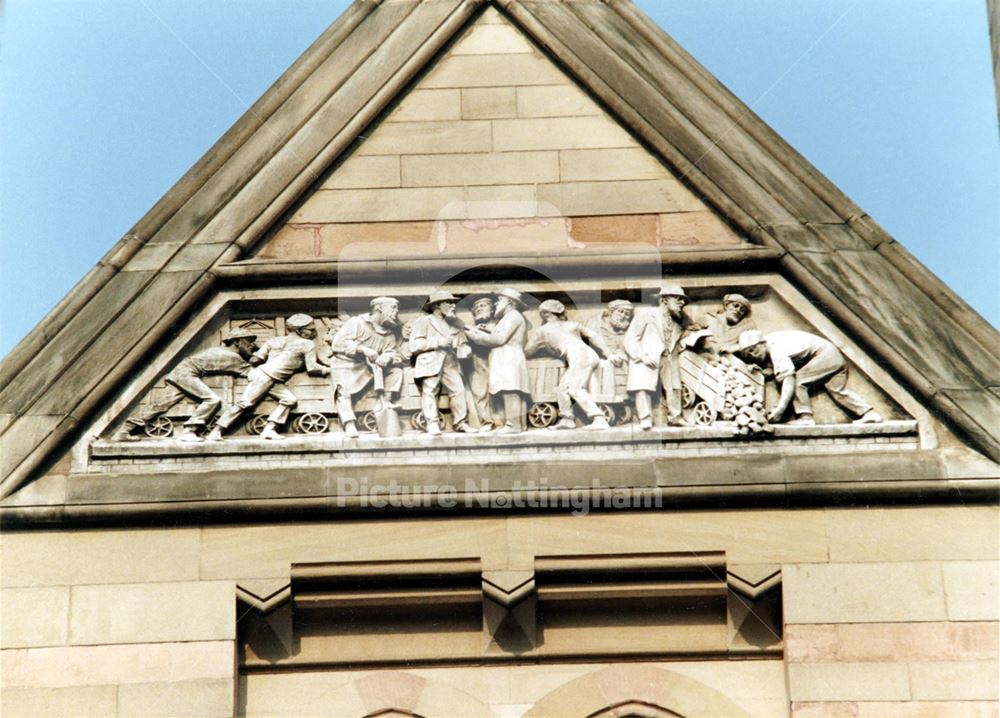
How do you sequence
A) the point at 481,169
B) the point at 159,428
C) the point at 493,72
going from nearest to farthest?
1. the point at 159,428
2. the point at 481,169
3. the point at 493,72

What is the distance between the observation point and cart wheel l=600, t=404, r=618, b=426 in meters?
12.2

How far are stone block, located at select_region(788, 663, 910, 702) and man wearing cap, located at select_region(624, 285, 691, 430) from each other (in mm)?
1630

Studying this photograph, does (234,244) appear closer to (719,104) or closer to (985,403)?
(719,104)

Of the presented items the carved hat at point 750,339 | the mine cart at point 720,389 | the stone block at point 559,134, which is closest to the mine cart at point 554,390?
the mine cart at point 720,389

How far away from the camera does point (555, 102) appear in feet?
44.6

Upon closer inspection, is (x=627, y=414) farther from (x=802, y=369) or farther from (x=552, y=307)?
(x=802, y=369)

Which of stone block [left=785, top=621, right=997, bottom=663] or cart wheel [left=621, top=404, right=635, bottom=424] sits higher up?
cart wheel [left=621, top=404, right=635, bottom=424]

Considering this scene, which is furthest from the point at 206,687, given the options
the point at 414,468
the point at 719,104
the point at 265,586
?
the point at 719,104

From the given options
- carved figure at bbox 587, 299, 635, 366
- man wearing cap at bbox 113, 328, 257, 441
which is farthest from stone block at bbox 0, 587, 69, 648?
carved figure at bbox 587, 299, 635, 366

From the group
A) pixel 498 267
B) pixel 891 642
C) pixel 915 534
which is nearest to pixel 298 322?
pixel 498 267

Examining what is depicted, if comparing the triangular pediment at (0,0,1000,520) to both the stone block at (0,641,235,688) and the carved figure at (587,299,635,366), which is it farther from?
the stone block at (0,641,235,688)

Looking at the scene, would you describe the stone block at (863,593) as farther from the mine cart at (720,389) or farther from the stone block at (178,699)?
the stone block at (178,699)

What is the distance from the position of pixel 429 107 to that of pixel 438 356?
2.02 meters

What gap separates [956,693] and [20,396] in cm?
556
